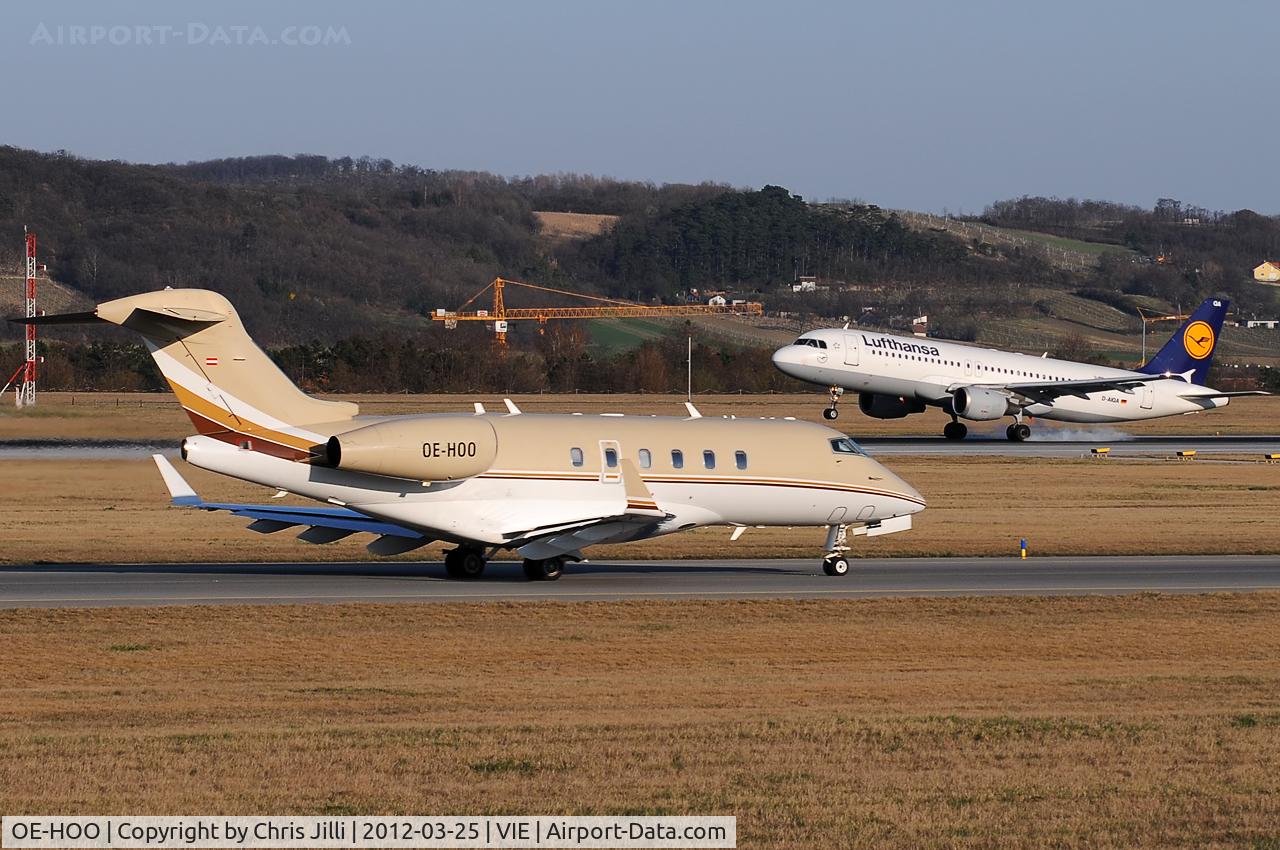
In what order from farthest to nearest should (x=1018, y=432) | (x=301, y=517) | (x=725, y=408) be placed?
(x=725, y=408), (x=1018, y=432), (x=301, y=517)

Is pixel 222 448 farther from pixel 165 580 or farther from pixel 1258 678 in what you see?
pixel 1258 678

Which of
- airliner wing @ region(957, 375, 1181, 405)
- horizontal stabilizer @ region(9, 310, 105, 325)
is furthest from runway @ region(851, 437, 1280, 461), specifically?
horizontal stabilizer @ region(9, 310, 105, 325)

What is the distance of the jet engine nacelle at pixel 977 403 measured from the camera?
6662cm

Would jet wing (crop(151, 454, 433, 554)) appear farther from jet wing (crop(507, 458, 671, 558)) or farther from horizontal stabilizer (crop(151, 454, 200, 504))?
jet wing (crop(507, 458, 671, 558))

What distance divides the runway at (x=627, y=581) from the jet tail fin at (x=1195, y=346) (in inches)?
1684

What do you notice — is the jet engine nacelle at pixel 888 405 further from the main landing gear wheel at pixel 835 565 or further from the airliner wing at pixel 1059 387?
the main landing gear wheel at pixel 835 565

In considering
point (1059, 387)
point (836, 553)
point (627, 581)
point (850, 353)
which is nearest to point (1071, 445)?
point (1059, 387)

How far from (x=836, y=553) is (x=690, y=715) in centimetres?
1479

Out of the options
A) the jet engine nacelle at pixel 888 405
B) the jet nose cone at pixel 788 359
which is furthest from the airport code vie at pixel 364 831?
the jet engine nacelle at pixel 888 405

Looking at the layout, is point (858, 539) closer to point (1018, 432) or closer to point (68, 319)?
point (68, 319)

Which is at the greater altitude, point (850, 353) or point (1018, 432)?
point (850, 353)

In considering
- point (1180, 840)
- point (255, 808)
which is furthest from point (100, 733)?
point (1180, 840)

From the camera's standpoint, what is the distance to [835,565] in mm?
31109

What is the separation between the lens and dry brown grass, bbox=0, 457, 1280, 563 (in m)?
35.4
